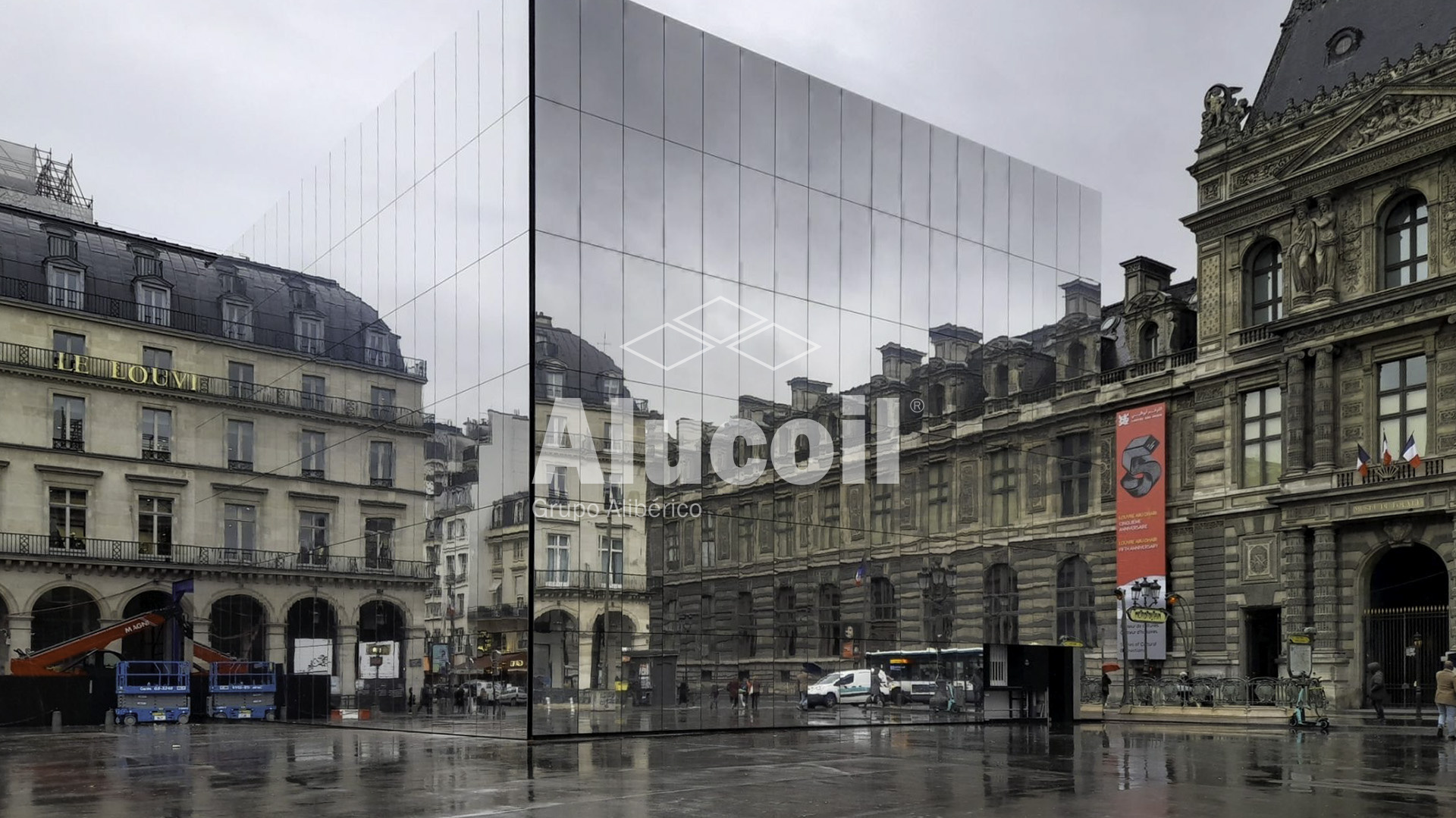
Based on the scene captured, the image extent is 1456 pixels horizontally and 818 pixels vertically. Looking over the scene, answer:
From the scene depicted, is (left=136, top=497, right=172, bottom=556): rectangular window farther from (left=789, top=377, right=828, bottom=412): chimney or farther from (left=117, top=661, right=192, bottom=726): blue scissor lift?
(left=789, top=377, right=828, bottom=412): chimney

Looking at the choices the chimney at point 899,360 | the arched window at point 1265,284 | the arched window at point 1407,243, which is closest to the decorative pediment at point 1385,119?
the arched window at point 1407,243

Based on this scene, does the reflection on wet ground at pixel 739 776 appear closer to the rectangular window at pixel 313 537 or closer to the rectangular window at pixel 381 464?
the rectangular window at pixel 381 464

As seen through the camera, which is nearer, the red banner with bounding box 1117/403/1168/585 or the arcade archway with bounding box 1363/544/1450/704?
the arcade archway with bounding box 1363/544/1450/704

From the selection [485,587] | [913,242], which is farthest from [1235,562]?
[485,587]

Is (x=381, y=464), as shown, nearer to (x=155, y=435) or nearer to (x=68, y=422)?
(x=155, y=435)

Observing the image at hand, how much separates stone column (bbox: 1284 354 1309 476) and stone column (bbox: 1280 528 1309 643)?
2.32 metres

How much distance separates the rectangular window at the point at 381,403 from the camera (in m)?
40.2

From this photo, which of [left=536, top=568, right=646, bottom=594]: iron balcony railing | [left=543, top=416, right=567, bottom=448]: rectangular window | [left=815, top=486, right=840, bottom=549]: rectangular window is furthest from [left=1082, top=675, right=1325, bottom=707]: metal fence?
[left=543, top=416, right=567, bottom=448]: rectangular window

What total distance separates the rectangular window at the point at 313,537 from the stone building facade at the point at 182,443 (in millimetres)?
99

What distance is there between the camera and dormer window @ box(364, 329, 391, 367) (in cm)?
4031

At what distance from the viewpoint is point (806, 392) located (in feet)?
125

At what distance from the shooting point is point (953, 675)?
135 feet

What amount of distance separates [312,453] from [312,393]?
2.07 m

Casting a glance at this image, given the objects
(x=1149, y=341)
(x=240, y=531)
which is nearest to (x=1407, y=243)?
(x=1149, y=341)
